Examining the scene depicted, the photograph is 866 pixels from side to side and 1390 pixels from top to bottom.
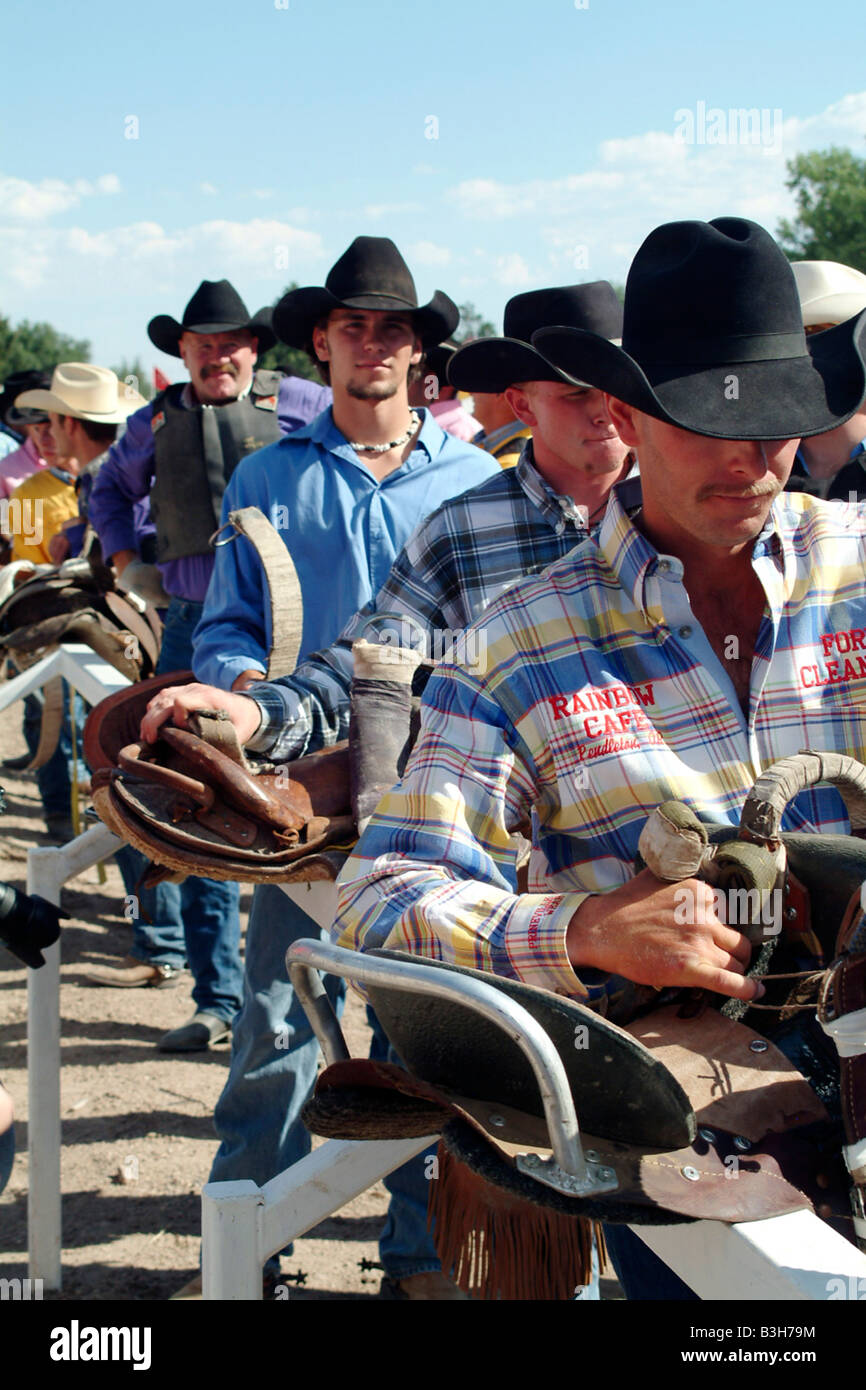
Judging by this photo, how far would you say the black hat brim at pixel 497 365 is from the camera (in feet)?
9.87

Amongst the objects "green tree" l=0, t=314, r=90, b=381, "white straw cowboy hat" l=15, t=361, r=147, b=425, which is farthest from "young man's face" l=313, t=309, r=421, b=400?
"green tree" l=0, t=314, r=90, b=381

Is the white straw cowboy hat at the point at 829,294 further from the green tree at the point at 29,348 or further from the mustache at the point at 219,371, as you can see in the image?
the green tree at the point at 29,348

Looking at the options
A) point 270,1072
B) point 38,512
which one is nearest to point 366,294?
point 270,1072

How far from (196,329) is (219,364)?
0.54ft

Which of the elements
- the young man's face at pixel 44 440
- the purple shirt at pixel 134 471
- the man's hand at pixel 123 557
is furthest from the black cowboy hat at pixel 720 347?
the young man's face at pixel 44 440

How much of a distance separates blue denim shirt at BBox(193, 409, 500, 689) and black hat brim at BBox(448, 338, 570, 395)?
1.14ft

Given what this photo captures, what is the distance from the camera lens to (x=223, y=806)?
2.55 meters

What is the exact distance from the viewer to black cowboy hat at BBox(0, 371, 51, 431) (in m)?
9.68

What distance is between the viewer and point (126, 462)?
5.58 m

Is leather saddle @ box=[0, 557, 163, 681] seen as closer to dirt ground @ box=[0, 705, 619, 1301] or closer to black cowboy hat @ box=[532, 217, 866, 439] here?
dirt ground @ box=[0, 705, 619, 1301]

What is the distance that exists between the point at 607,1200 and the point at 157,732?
63.3 inches

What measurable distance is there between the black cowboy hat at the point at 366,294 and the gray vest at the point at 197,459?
1177 mm

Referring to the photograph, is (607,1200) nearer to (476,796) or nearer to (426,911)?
(426,911)
